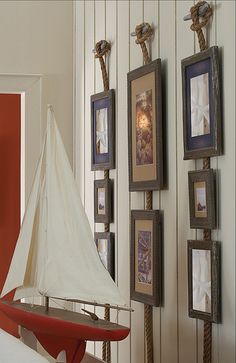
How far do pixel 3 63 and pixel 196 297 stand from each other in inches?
64.7

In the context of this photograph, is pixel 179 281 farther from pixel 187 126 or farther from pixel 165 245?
pixel 187 126

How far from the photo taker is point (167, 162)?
2695 millimetres

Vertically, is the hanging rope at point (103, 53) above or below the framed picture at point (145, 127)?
above

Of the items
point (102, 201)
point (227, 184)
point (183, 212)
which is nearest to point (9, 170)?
point (102, 201)

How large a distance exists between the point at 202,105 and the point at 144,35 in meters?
0.55

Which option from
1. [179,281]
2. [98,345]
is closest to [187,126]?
[179,281]

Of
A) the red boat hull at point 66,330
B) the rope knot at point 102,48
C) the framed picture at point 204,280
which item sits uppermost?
the rope knot at point 102,48

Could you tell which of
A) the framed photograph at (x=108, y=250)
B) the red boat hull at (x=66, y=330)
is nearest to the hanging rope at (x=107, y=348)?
the framed photograph at (x=108, y=250)

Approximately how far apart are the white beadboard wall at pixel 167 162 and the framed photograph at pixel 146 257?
3cm

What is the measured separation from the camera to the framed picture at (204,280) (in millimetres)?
2291

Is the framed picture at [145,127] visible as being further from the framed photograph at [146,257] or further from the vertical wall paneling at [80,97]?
the vertical wall paneling at [80,97]

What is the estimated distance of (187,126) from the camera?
249cm

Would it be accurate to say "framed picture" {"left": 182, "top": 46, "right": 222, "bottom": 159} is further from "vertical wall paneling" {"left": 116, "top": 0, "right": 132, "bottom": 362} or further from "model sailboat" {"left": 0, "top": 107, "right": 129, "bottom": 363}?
"vertical wall paneling" {"left": 116, "top": 0, "right": 132, "bottom": 362}

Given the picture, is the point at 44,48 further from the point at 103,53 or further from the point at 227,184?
the point at 227,184
